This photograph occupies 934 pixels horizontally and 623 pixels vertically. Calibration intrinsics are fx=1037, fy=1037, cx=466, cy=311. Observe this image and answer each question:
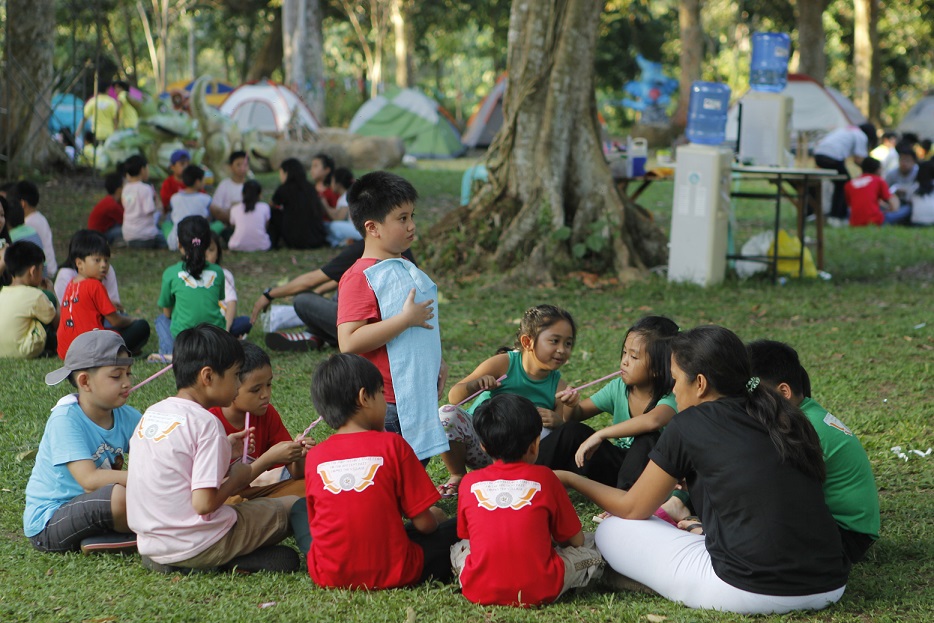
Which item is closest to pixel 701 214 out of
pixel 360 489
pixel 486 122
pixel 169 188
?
pixel 169 188

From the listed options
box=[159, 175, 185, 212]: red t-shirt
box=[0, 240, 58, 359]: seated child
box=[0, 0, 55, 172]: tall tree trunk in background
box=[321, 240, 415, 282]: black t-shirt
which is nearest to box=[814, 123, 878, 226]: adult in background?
box=[159, 175, 185, 212]: red t-shirt

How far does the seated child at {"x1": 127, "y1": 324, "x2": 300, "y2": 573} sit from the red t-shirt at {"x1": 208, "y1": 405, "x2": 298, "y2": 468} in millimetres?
446

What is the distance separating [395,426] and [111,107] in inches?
601

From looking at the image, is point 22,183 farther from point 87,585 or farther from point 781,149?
point 781,149

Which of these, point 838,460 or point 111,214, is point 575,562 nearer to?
point 838,460

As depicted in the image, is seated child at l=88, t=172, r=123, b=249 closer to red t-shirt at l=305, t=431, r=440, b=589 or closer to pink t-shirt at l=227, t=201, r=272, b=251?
pink t-shirt at l=227, t=201, r=272, b=251

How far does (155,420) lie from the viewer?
3475 millimetres

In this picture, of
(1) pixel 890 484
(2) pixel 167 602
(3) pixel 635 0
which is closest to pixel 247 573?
(2) pixel 167 602

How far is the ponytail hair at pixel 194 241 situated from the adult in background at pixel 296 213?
4.74 meters

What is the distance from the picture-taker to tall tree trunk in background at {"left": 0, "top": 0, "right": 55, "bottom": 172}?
14.9 metres

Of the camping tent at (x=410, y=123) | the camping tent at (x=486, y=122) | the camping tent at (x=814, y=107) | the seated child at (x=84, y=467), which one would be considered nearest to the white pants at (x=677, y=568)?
the seated child at (x=84, y=467)

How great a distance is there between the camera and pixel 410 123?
25484 mm

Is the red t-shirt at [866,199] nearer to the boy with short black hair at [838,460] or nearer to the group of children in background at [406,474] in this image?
the group of children in background at [406,474]

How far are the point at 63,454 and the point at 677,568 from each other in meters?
2.19
